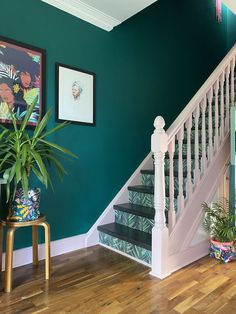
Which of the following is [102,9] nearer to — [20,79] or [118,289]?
[20,79]

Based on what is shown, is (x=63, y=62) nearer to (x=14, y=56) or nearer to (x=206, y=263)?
(x=14, y=56)

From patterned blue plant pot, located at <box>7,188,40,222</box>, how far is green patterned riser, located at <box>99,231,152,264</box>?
891mm

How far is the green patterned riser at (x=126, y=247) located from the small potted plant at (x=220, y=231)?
0.61 m

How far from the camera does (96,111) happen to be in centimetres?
254

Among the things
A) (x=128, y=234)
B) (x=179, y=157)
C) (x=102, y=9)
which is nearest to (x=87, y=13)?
(x=102, y=9)

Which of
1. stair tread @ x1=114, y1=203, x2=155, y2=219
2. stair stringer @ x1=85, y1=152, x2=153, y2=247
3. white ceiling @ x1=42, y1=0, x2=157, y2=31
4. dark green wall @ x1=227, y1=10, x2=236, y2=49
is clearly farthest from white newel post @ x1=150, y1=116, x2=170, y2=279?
dark green wall @ x1=227, y1=10, x2=236, y2=49

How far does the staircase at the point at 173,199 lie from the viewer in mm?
1902

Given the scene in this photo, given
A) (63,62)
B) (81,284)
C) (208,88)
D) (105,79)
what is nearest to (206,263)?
(81,284)

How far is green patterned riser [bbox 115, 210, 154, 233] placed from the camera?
7.55ft

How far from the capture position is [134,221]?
2.46 meters

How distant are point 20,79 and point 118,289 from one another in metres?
1.79

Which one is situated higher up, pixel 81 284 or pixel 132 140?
pixel 132 140

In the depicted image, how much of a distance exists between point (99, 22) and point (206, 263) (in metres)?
2.49

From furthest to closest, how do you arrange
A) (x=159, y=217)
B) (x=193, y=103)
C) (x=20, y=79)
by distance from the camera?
(x=193, y=103) → (x=20, y=79) → (x=159, y=217)
